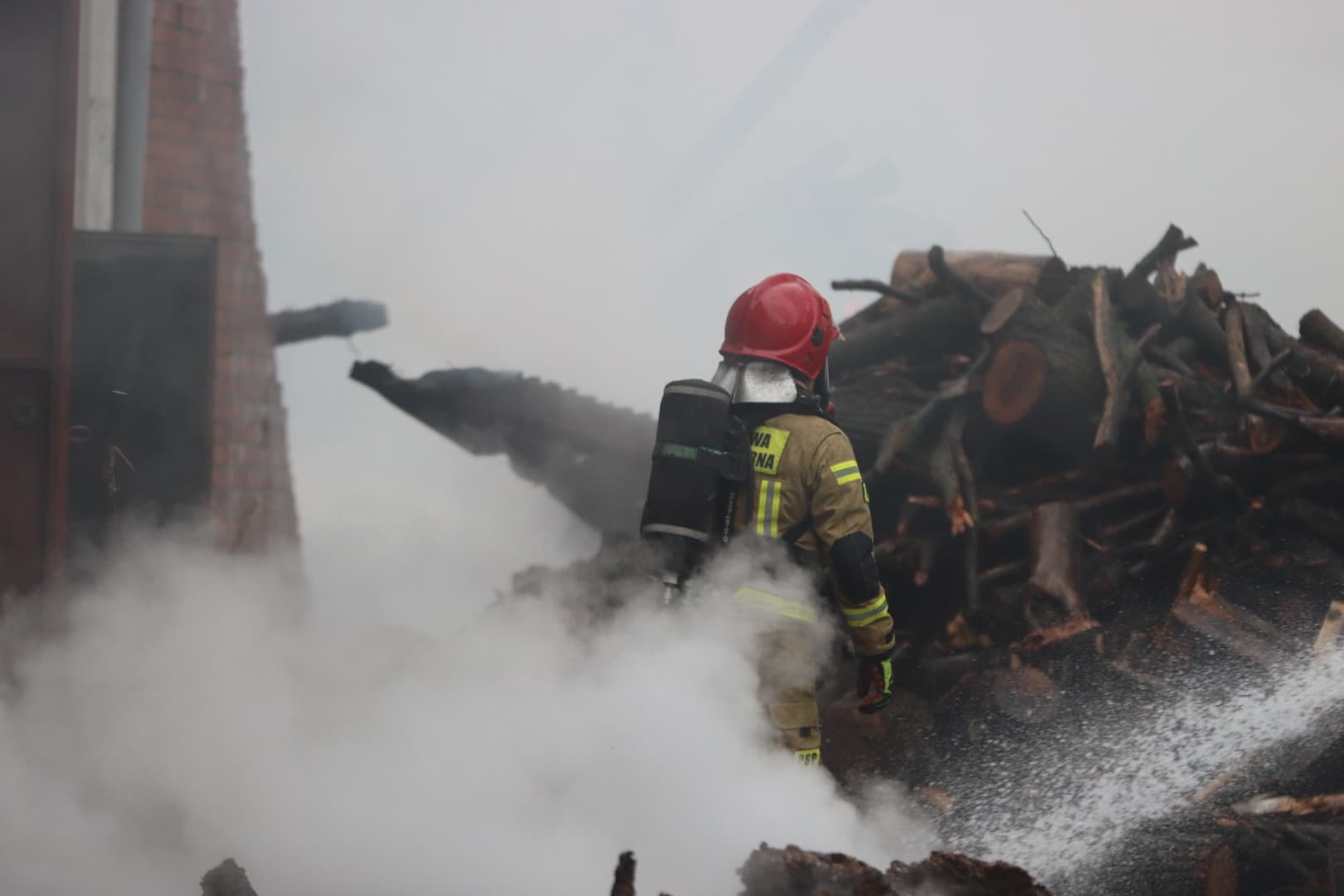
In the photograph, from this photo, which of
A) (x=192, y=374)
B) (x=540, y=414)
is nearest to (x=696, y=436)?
(x=192, y=374)

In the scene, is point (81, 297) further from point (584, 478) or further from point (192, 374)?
point (584, 478)

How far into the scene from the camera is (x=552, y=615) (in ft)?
15.6

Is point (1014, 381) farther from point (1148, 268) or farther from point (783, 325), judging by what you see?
point (783, 325)

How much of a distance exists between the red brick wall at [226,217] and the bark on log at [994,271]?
3.40 metres

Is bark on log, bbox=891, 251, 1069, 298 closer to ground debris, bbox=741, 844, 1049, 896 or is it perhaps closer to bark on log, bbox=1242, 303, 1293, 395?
bark on log, bbox=1242, 303, 1293, 395

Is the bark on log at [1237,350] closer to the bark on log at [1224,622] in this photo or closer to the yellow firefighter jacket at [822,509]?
the bark on log at [1224,622]

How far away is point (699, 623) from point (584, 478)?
3.71 metres

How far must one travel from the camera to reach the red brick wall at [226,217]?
5285 millimetres

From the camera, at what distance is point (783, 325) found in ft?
11.1

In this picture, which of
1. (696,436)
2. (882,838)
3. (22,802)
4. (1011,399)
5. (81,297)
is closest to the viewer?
(696,436)

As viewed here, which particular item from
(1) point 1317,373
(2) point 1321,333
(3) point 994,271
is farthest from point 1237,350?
(3) point 994,271

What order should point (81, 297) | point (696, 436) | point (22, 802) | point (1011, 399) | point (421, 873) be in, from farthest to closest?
1. point (1011, 399)
2. point (81, 297)
3. point (22, 802)
4. point (696, 436)
5. point (421, 873)

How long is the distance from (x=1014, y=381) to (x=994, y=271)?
0.92 meters

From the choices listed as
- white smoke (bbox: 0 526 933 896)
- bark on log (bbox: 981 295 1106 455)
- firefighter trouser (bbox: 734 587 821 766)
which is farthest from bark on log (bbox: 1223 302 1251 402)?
firefighter trouser (bbox: 734 587 821 766)
